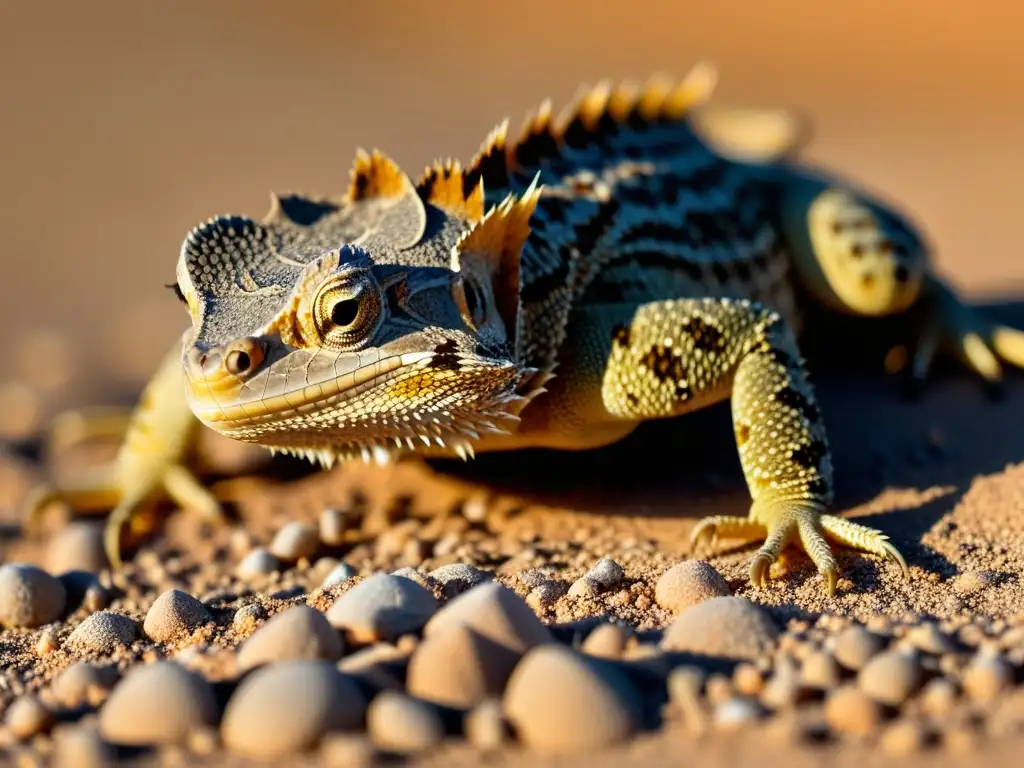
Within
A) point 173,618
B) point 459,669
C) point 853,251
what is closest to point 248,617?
point 173,618

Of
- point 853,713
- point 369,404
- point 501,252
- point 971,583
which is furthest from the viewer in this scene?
point 501,252

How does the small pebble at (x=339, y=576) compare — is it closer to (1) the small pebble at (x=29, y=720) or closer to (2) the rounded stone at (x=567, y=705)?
(1) the small pebble at (x=29, y=720)

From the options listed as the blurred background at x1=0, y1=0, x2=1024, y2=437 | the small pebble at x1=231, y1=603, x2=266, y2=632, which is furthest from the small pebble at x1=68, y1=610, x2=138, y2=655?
the blurred background at x1=0, y1=0, x2=1024, y2=437

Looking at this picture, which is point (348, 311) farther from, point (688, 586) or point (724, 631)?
point (724, 631)

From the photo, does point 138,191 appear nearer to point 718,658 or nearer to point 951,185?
point 951,185

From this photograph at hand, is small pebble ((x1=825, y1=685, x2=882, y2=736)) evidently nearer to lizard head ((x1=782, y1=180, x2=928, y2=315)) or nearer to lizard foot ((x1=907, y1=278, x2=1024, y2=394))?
lizard foot ((x1=907, y1=278, x2=1024, y2=394))

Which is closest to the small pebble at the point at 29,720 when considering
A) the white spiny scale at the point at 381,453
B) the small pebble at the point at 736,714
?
the white spiny scale at the point at 381,453

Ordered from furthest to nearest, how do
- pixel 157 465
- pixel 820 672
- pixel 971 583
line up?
1. pixel 157 465
2. pixel 971 583
3. pixel 820 672

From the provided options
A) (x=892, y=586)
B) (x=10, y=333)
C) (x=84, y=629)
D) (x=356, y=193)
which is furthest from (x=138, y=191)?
(x=892, y=586)
